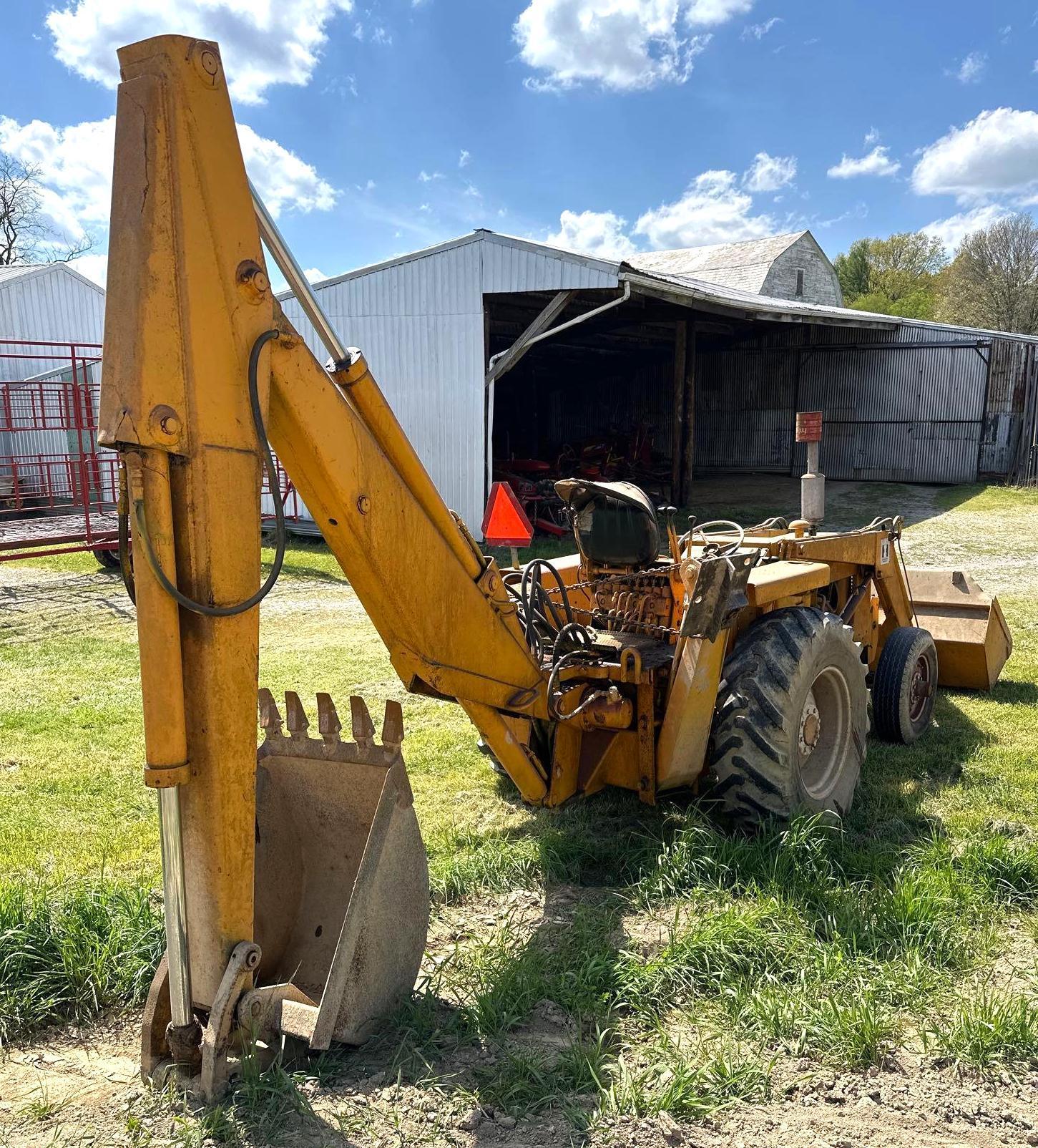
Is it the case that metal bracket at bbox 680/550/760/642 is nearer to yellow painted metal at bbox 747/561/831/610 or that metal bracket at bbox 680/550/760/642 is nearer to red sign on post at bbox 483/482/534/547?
yellow painted metal at bbox 747/561/831/610

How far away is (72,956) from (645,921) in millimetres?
1943

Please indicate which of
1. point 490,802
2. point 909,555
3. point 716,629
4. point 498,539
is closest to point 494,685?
point 716,629

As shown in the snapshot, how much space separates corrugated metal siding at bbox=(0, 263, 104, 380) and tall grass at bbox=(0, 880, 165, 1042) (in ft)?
71.1

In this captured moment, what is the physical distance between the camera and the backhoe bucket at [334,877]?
254 cm

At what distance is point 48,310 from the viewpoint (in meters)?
23.9

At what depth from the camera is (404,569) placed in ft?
9.58

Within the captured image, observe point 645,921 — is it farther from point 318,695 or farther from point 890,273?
point 890,273

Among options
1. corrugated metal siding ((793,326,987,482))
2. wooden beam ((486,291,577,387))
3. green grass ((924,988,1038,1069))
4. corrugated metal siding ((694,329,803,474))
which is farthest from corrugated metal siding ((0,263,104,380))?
green grass ((924,988,1038,1069))

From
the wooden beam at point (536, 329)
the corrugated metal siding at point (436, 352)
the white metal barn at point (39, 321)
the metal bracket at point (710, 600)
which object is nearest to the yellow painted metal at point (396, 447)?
the metal bracket at point (710, 600)

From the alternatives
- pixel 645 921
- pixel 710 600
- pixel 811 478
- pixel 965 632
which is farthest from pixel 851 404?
pixel 645 921

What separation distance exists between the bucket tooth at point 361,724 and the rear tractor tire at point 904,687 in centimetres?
347

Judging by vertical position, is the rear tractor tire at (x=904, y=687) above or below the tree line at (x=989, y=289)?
below

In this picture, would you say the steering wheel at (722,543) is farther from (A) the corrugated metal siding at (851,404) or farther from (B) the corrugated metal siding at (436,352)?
(A) the corrugated metal siding at (851,404)

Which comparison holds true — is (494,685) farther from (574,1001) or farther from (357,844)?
(574,1001)
